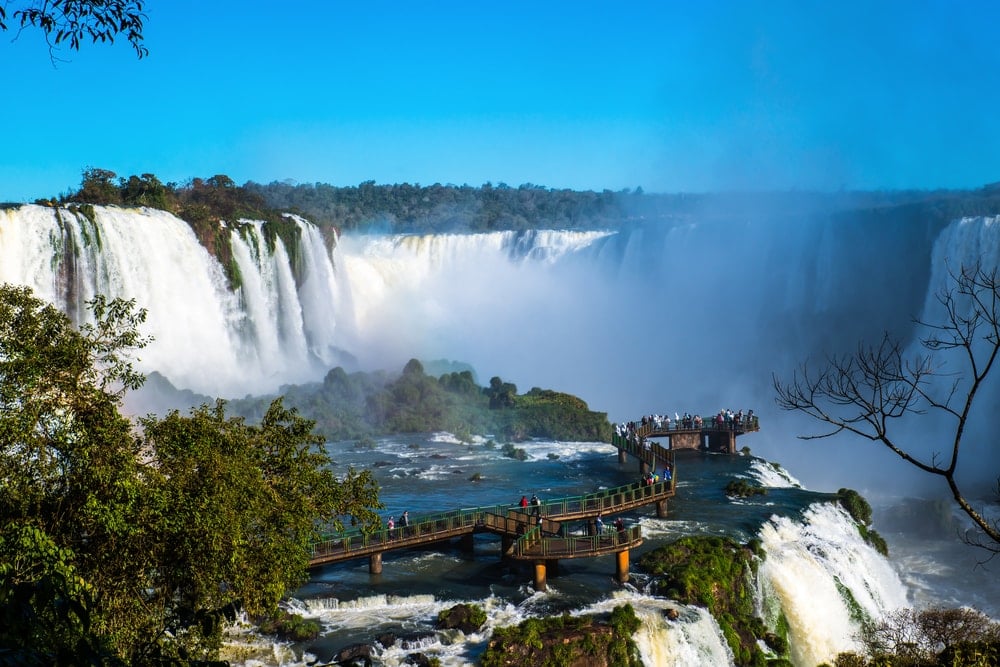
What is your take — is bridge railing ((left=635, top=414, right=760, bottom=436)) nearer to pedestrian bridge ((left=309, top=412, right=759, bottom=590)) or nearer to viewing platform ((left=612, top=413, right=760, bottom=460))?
viewing platform ((left=612, top=413, right=760, bottom=460))

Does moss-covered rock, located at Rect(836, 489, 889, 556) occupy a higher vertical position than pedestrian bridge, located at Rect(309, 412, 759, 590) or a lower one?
lower

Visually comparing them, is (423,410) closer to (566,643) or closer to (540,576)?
(540,576)

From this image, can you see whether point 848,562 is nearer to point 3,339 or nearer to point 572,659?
point 572,659

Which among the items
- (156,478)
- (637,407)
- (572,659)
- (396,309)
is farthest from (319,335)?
(156,478)

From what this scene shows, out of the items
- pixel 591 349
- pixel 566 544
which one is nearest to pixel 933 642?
pixel 566 544

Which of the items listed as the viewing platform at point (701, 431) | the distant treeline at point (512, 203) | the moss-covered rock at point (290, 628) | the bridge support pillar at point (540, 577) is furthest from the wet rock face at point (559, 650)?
the distant treeline at point (512, 203)

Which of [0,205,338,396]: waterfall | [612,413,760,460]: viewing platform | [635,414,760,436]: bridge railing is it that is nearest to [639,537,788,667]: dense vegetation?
[612,413,760,460]: viewing platform

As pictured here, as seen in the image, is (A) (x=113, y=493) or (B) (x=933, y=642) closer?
(A) (x=113, y=493)
